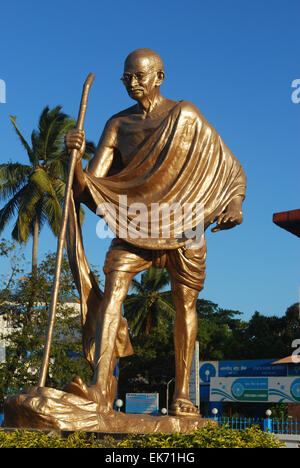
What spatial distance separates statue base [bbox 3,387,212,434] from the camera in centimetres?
414

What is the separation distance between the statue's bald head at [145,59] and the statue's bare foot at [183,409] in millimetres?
2932

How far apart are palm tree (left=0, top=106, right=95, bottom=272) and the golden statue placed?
1588 centimetres

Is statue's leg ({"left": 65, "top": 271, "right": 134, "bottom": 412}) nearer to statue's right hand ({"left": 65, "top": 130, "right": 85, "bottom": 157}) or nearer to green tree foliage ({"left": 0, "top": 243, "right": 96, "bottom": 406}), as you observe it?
statue's right hand ({"left": 65, "top": 130, "right": 85, "bottom": 157})

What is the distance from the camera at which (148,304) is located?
112ft

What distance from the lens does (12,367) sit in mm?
18156

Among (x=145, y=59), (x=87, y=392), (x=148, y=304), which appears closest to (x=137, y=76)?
(x=145, y=59)

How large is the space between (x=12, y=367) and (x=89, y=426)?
1461 centimetres

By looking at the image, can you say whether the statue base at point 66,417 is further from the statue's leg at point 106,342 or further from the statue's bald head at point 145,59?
the statue's bald head at point 145,59

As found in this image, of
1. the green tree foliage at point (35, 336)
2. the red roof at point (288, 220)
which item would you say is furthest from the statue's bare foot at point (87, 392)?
the red roof at point (288, 220)

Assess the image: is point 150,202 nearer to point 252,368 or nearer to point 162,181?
point 162,181

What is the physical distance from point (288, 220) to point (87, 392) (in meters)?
16.4

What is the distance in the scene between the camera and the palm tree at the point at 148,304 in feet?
112

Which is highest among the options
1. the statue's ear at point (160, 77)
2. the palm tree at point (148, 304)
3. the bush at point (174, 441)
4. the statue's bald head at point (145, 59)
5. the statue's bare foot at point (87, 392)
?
the palm tree at point (148, 304)

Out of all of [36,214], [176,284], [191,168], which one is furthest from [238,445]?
[36,214]
